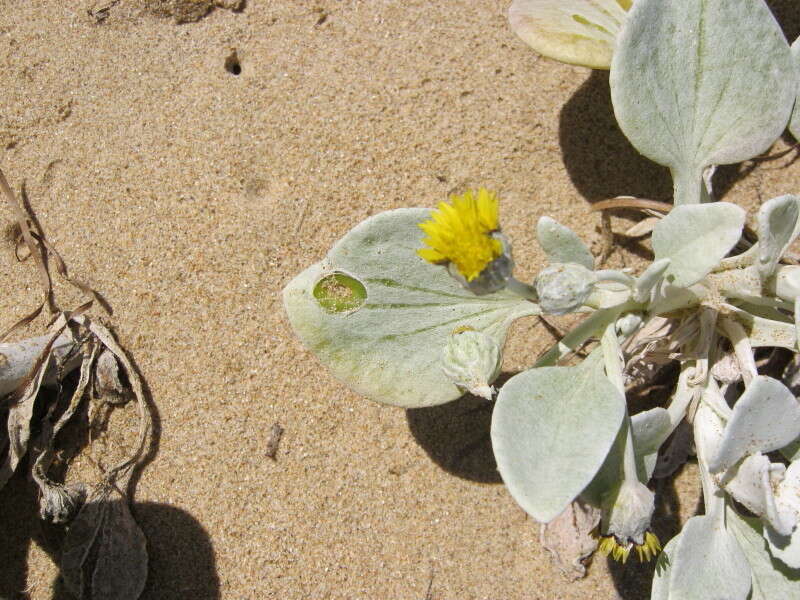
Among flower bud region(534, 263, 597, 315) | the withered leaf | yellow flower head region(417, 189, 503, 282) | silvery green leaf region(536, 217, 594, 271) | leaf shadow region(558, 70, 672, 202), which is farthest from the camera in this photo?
leaf shadow region(558, 70, 672, 202)

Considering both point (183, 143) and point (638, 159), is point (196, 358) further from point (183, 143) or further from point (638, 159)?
point (638, 159)

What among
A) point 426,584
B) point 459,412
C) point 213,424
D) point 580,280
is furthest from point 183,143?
point 426,584

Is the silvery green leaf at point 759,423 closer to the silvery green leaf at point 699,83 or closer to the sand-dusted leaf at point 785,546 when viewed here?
the sand-dusted leaf at point 785,546

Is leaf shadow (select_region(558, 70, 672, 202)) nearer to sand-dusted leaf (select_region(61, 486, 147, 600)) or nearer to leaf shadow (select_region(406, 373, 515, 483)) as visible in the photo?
leaf shadow (select_region(406, 373, 515, 483))

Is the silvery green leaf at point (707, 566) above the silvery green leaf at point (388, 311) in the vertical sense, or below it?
below

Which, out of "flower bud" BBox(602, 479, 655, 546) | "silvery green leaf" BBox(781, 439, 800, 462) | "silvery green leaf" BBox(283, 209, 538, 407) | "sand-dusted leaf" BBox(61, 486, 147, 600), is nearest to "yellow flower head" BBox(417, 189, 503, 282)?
"silvery green leaf" BBox(283, 209, 538, 407)

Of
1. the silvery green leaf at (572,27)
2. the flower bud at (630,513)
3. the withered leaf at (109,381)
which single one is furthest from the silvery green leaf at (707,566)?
the withered leaf at (109,381)
